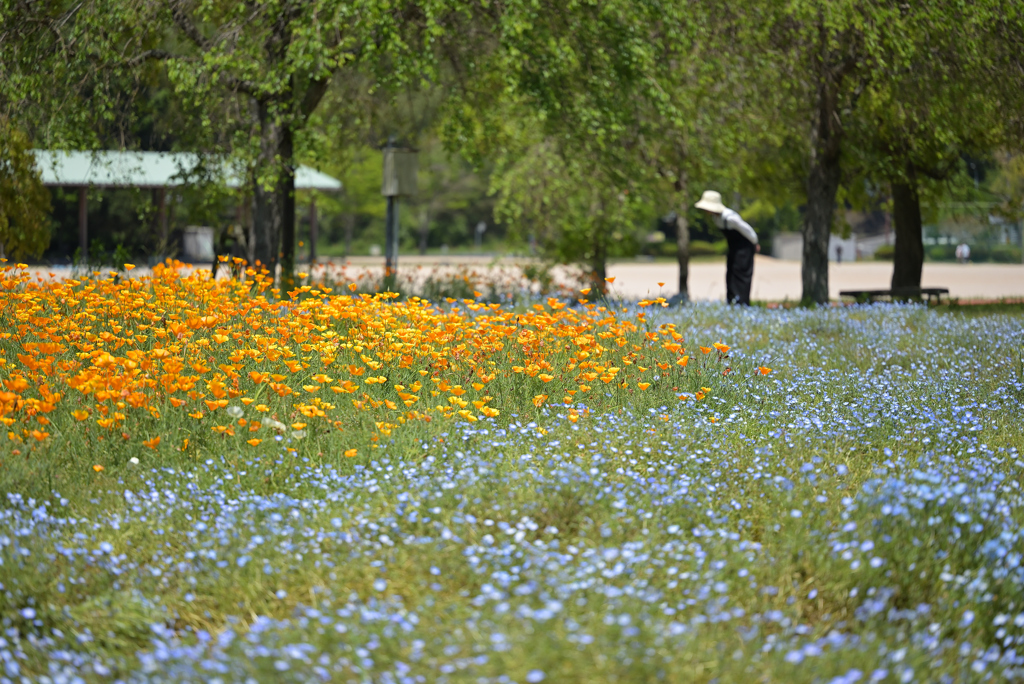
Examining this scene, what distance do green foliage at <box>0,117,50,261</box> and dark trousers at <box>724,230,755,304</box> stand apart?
26.6ft

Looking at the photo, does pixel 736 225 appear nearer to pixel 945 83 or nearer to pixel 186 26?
pixel 945 83

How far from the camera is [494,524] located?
3.81m

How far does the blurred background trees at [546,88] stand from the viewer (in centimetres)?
1052

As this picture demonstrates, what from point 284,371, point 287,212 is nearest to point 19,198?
point 287,212

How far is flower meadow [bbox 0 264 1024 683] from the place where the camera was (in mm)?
2867

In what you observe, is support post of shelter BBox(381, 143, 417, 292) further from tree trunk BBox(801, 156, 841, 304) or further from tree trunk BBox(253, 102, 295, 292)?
tree trunk BBox(801, 156, 841, 304)

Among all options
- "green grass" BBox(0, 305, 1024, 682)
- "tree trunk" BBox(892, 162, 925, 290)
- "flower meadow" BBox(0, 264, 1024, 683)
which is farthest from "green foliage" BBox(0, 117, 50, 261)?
"tree trunk" BBox(892, 162, 925, 290)

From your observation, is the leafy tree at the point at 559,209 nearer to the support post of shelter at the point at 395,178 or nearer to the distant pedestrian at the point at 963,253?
the support post of shelter at the point at 395,178

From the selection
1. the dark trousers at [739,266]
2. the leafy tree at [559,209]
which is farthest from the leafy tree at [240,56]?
the leafy tree at [559,209]

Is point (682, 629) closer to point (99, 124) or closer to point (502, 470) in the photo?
point (502, 470)

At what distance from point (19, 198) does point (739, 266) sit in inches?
330

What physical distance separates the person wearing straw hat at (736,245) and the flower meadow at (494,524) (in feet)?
18.7

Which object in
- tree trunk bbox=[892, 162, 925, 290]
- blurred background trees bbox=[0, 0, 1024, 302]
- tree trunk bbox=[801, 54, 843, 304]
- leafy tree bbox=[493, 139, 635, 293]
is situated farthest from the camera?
tree trunk bbox=[892, 162, 925, 290]

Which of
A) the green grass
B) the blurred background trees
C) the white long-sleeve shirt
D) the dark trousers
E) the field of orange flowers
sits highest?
the blurred background trees
